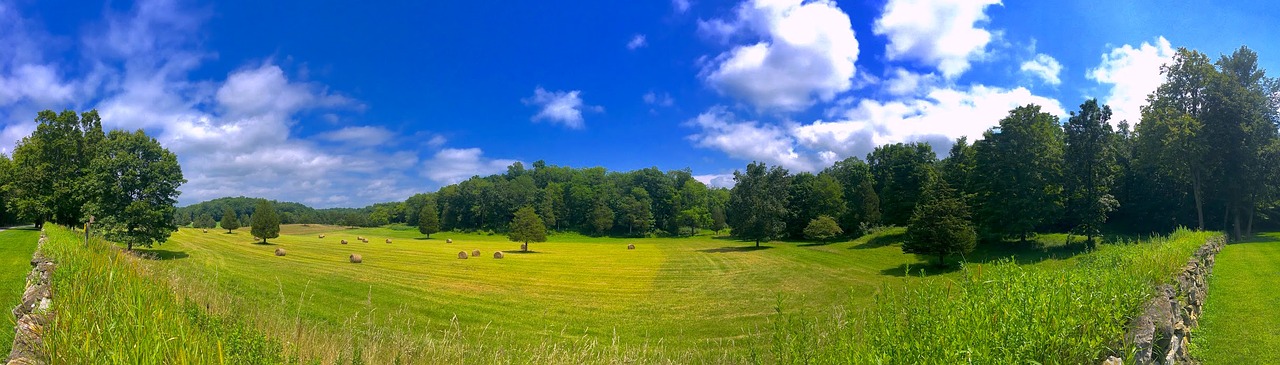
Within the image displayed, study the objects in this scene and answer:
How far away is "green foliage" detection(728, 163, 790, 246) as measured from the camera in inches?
2088

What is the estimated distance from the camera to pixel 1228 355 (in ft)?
26.0

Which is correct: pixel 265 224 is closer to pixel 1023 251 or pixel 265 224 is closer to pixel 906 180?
pixel 1023 251

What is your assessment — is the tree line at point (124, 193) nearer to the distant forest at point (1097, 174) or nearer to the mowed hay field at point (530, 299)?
the mowed hay field at point (530, 299)

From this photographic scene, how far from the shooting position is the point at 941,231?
29.0 metres

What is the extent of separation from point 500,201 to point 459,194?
11773 mm

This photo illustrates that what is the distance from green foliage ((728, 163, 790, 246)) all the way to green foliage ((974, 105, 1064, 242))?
19.2m

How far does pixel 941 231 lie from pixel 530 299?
23922mm

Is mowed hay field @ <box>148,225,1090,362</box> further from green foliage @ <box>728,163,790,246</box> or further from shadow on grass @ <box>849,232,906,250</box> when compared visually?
green foliage @ <box>728,163,790,246</box>

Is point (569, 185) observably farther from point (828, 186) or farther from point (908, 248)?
point (908, 248)

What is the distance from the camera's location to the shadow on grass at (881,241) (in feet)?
155

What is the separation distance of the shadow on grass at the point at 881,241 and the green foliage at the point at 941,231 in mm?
15829

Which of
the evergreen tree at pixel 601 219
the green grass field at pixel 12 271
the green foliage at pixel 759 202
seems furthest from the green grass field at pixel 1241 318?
the evergreen tree at pixel 601 219

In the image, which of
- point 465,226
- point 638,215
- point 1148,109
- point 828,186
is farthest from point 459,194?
point 1148,109

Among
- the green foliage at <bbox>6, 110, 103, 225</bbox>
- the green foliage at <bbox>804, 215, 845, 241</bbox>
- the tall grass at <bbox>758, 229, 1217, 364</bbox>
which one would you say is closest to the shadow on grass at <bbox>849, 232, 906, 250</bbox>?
the green foliage at <bbox>804, 215, 845, 241</bbox>
